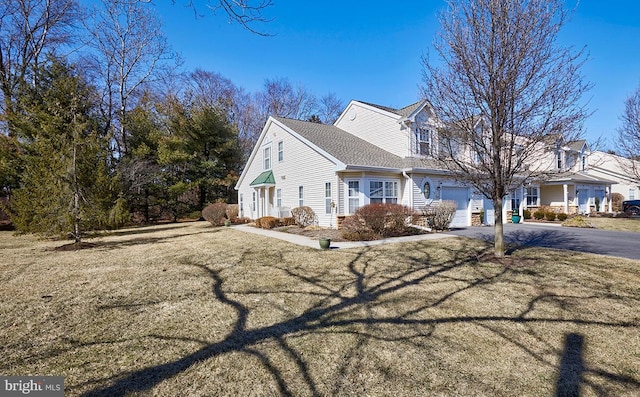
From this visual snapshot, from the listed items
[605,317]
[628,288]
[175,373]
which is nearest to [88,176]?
[175,373]

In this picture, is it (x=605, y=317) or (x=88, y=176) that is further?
(x=88, y=176)

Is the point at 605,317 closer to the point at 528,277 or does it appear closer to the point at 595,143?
the point at 528,277

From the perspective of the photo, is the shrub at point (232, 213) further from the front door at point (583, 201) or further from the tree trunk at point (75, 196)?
the front door at point (583, 201)

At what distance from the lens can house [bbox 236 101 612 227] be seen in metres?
13.6

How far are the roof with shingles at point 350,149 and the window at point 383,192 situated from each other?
88 cm

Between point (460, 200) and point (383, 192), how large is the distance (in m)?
5.19

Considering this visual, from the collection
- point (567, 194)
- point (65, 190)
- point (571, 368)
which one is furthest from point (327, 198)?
point (567, 194)

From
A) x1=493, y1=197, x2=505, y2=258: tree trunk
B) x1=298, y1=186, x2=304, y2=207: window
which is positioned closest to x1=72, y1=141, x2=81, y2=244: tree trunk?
x1=298, y1=186, x2=304, y2=207: window

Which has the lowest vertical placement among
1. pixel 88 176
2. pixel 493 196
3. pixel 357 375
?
pixel 357 375

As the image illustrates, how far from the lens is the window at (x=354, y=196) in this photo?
1360cm

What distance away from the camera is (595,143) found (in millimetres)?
7195

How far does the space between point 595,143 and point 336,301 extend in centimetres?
778

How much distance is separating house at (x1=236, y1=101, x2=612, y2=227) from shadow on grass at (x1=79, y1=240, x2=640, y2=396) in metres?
6.85

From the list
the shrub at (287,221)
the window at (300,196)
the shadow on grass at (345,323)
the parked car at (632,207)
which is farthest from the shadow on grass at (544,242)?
the parked car at (632,207)
